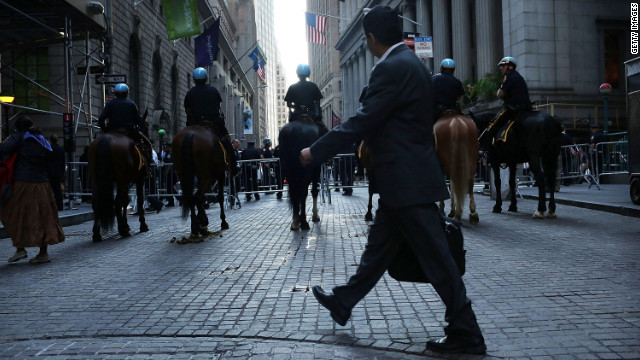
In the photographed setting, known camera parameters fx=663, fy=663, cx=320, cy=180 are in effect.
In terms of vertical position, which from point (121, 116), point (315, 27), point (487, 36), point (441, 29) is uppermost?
point (315, 27)

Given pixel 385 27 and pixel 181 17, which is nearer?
pixel 385 27

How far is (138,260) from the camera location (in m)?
8.06

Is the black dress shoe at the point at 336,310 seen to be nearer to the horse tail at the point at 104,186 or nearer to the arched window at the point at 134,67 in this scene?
the horse tail at the point at 104,186

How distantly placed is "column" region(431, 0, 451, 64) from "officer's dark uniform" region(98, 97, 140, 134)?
123 ft

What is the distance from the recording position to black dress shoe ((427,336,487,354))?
3.82m

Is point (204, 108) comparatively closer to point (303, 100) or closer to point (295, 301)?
point (303, 100)

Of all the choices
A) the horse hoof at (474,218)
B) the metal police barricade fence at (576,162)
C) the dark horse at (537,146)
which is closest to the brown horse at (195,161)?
the horse hoof at (474,218)

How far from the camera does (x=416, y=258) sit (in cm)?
404

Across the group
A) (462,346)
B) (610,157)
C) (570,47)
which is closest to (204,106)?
(462,346)

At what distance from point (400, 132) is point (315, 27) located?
4614 centimetres

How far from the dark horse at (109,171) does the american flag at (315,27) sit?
38762 mm

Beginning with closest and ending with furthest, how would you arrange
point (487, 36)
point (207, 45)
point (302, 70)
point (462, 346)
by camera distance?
point (462, 346)
point (302, 70)
point (207, 45)
point (487, 36)

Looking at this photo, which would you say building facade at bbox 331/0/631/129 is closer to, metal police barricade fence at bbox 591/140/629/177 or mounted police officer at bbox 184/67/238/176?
metal police barricade fence at bbox 591/140/629/177

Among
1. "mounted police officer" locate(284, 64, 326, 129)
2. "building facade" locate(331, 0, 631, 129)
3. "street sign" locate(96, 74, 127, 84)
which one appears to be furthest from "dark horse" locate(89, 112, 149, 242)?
"building facade" locate(331, 0, 631, 129)
